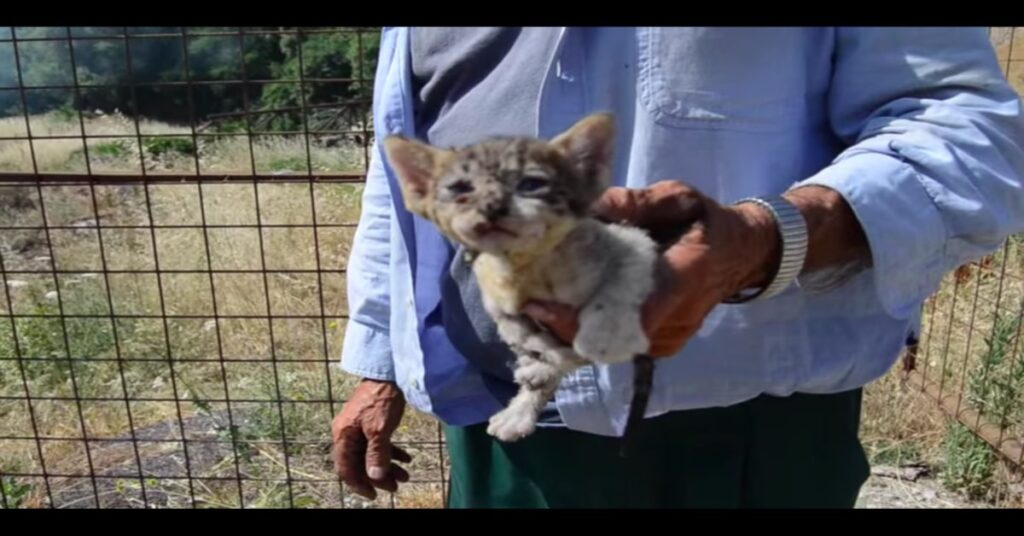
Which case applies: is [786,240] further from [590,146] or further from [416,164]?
[416,164]

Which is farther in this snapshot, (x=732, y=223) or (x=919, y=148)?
(x=919, y=148)

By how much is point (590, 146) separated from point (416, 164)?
6.1 inches

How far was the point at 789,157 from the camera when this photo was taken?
1.14 m

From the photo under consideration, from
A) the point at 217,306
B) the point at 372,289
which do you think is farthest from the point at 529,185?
the point at 217,306

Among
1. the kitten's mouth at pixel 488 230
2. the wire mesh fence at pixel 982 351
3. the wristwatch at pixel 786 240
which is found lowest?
the wire mesh fence at pixel 982 351

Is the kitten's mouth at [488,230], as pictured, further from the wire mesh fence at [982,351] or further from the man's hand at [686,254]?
the wire mesh fence at [982,351]

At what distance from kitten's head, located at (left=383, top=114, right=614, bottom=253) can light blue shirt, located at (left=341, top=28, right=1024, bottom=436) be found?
0.45 ft

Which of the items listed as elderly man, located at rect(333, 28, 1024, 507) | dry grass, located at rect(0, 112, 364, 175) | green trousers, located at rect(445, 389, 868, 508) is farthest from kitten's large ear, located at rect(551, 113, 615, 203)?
dry grass, located at rect(0, 112, 364, 175)

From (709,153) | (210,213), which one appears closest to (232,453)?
(210,213)

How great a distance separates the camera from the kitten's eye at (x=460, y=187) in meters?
0.82

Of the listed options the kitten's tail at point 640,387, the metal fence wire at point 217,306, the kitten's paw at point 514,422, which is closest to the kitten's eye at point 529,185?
the kitten's tail at point 640,387

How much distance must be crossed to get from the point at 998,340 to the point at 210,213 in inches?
145

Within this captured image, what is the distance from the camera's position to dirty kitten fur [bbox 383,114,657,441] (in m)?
0.81

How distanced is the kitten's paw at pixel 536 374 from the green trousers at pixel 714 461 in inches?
10.8
